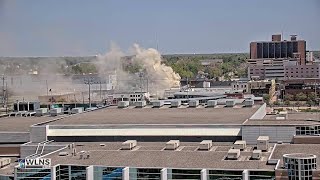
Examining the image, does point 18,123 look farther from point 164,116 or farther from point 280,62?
point 280,62

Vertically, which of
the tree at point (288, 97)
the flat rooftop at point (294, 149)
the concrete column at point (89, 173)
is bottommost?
the tree at point (288, 97)

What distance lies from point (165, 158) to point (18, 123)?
9.79 m

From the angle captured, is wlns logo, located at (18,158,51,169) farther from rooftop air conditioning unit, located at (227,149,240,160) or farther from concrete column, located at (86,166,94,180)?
rooftop air conditioning unit, located at (227,149,240,160)

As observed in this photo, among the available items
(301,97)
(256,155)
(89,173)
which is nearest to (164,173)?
(89,173)

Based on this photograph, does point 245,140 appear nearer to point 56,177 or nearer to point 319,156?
point 319,156

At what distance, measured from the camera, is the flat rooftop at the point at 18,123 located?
75.9 feet

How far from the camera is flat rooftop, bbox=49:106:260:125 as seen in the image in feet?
72.3

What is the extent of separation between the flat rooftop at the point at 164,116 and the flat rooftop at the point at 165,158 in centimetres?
246

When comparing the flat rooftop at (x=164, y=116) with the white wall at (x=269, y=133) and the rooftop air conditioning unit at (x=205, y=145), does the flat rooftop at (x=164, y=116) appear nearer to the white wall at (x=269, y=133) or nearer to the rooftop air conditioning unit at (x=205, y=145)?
the white wall at (x=269, y=133)

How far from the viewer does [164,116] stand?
24.1 meters

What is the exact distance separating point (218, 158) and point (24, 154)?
693 cm

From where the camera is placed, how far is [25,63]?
86688 millimetres

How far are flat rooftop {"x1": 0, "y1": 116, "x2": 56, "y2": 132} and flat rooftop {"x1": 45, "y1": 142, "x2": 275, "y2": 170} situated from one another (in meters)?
4.25

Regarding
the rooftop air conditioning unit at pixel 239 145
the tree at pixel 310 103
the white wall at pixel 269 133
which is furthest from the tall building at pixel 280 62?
the rooftop air conditioning unit at pixel 239 145
